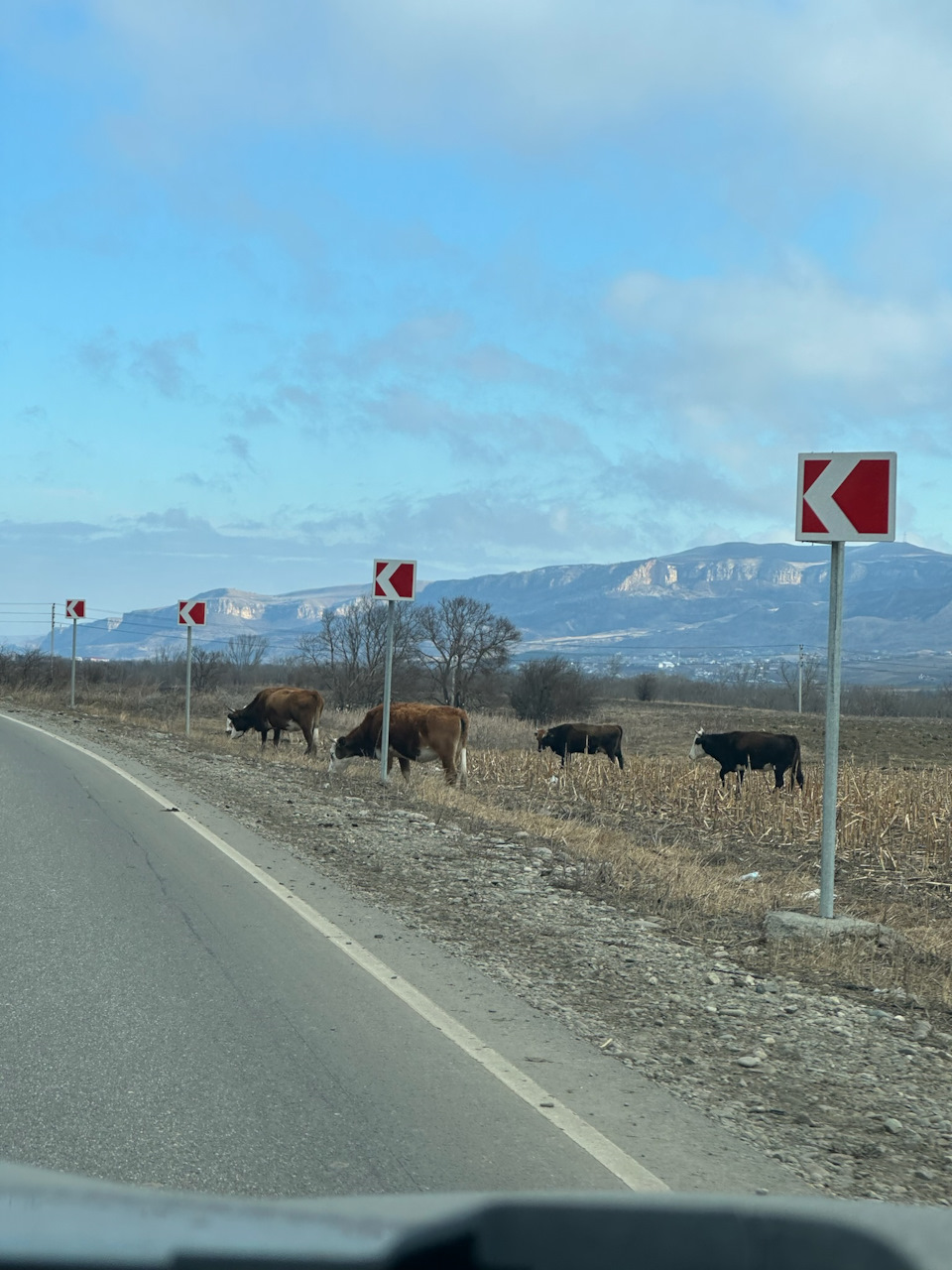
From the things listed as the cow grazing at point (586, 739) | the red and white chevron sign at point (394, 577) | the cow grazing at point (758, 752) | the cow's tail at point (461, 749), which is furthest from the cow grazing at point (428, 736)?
the cow grazing at point (586, 739)

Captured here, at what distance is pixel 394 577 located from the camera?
18578 mm

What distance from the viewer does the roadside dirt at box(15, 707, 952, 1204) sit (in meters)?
4.96

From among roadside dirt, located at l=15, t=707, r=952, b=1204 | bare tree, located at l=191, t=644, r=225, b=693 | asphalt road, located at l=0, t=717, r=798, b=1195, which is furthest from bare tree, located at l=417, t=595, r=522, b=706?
asphalt road, located at l=0, t=717, r=798, b=1195

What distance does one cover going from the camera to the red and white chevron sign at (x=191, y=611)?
98.1 feet

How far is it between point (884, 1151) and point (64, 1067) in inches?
135

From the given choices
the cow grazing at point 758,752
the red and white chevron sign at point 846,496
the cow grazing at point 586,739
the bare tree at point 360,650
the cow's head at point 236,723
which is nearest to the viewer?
the red and white chevron sign at point 846,496

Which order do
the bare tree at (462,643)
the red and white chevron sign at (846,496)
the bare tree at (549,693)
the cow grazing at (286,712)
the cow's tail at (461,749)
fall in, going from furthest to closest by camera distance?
the bare tree at (462,643), the bare tree at (549,693), the cow grazing at (286,712), the cow's tail at (461,749), the red and white chevron sign at (846,496)

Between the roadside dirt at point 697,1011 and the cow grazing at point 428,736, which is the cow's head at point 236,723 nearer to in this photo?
the cow grazing at point 428,736

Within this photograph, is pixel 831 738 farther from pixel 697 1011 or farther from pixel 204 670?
pixel 204 670

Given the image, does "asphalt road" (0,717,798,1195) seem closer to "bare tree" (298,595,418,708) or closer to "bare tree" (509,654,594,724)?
"bare tree" (298,595,418,708)

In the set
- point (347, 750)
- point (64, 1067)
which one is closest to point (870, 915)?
point (64, 1067)

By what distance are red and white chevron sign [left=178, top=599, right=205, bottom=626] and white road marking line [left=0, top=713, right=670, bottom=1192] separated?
64.6ft

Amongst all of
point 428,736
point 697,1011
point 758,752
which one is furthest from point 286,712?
point 697,1011

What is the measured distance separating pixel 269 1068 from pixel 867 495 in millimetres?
6277
